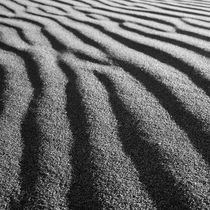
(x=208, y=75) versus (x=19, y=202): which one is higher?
(x=208, y=75)

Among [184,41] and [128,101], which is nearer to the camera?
[128,101]

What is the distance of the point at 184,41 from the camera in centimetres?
239

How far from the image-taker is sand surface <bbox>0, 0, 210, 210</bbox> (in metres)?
1.05

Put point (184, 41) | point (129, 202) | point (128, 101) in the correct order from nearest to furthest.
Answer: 1. point (129, 202)
2. point (128, 101)
3. point (184, 41)

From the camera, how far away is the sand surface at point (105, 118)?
3.44 feet

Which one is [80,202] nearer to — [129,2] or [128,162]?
[128,162]

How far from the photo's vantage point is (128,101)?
1596 mm

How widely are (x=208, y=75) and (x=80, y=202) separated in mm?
1104

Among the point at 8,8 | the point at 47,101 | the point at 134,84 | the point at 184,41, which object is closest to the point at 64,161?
the point at 47,101

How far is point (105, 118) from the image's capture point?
1458mm

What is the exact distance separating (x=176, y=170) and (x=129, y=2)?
315cm

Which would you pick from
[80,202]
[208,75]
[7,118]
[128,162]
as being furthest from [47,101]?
[208,75]

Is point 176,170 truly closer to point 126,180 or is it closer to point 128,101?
point 126,180

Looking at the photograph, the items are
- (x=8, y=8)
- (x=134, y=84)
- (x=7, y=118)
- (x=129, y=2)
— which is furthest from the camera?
(x=129, y=2)
